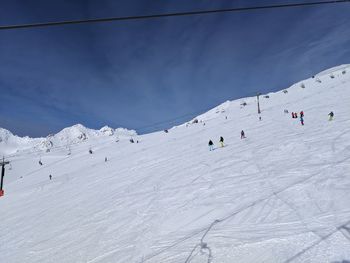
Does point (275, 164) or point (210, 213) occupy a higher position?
point (275, 164)

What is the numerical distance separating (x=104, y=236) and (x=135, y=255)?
10.3ft

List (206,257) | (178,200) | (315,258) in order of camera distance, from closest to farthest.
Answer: (315,258) < (206,257) < (178,200)

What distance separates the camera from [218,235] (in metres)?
10.1

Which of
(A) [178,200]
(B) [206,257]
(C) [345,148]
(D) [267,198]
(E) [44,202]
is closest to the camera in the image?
(B) [206,257]

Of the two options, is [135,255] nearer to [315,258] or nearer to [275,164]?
[315,258]

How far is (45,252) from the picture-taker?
12.9m

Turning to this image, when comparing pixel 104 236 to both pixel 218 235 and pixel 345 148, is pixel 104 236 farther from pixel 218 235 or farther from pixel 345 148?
pixel 345 148

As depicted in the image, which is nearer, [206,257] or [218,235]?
[206,257]

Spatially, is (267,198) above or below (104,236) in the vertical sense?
above

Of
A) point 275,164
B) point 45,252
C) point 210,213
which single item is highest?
point 275,164

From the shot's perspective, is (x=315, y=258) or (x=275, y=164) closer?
(x=315, y=258)

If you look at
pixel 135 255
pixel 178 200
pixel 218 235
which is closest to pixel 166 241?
pixel 135 255

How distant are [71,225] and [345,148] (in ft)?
55.1

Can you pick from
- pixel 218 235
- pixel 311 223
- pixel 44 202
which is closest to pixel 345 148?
pixel 311 223
